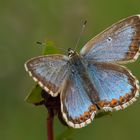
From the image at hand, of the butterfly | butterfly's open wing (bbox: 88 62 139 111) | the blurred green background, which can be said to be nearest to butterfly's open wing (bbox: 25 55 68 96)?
the butterfly

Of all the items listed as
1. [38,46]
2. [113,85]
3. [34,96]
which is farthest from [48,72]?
[38,46]

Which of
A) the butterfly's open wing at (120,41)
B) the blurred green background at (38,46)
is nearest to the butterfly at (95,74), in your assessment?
the butterfly's open wing at (120,41)

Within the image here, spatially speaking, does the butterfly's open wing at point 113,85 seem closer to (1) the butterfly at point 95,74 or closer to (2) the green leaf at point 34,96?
(1) the butterfly at point 95,74

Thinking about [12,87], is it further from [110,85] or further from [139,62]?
[110,85]

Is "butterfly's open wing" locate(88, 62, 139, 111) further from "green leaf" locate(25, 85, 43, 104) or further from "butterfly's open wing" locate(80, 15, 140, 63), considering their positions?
"green leaf" locate(25, 85, 43, 104)

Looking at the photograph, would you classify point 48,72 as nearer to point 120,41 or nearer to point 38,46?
point 120,41

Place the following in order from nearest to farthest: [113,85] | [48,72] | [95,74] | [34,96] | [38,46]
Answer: [34,96], [48,72], [113,85], [95,74], [38,46]
